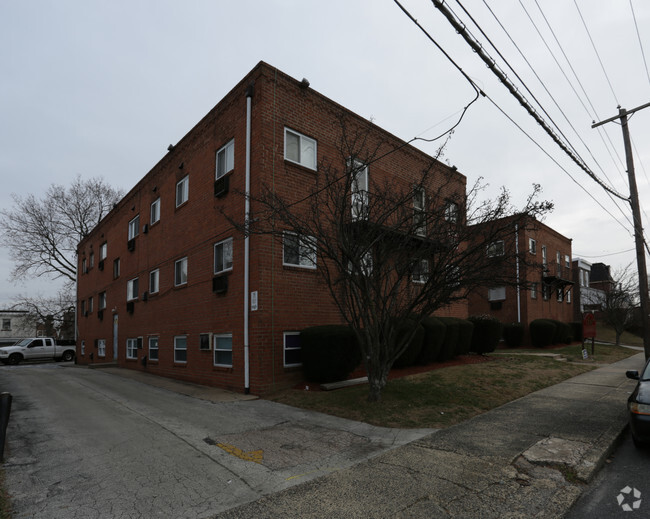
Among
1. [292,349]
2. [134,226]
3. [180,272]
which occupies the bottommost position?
[292,349]

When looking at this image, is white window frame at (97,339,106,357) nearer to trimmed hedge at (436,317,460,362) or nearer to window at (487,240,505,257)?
trimmed hedge at (436,317,460,362)

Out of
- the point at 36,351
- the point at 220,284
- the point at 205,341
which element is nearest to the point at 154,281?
the point at 205,341

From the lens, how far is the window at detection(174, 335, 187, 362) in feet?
48.0

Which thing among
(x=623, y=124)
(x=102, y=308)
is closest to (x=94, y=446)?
(x=623, y=124)

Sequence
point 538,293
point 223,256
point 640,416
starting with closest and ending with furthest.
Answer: point 640,416 < point 223,256 < point 538,293

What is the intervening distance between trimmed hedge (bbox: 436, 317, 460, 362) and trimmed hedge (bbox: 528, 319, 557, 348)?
40.9 ft

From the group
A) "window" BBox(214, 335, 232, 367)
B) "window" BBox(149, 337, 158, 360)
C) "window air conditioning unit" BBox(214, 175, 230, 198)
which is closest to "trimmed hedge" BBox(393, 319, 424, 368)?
"window" BBox(214, 335, 232, 367)

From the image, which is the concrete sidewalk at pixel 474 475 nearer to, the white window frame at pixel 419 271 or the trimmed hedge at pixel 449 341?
the white window frame at pixel 419 271

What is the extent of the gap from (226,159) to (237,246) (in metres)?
2.98

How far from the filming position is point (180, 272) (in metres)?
15.5

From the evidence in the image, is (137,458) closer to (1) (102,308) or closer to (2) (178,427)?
(2) (178,427)

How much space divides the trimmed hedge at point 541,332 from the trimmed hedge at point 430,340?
13748mm

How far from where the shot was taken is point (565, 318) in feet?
106

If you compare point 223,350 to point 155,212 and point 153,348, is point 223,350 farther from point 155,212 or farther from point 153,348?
point 155,212
